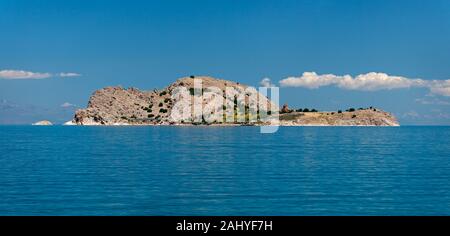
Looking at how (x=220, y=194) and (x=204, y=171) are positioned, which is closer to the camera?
(x=220, y=194)

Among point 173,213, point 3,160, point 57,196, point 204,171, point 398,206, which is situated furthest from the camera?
point 3,160

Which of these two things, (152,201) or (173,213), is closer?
(173,213)

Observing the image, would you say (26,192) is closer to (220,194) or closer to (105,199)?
(105,199)

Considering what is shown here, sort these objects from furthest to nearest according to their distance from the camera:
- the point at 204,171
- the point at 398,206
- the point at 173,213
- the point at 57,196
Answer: the point at 204,171, the point at 57,196, the point at 398,206, the point at 173,213

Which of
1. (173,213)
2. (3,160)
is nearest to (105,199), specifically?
(173,213)
